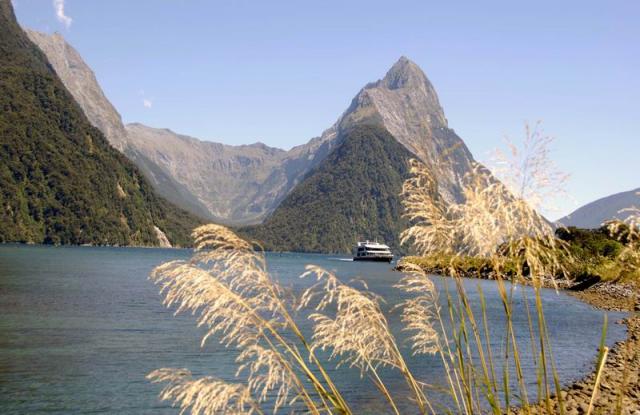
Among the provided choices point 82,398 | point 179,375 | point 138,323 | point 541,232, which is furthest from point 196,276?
point 138,323

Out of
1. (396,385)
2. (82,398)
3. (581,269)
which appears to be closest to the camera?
(82,398)

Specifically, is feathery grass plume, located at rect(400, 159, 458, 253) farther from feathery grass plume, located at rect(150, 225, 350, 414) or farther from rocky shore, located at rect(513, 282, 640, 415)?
rocky shore, located at rect(513, 282, 640, 415)

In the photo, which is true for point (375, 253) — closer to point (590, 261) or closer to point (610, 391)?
point (590, 261)

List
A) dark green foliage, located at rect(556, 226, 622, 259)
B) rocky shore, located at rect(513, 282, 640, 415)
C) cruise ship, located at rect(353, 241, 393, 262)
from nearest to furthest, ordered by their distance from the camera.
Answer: rocky shore, located at rect(513, 282, 640, 415), dark green foliage, located at rect(556, 226, 622, 259), cruise ship, located at rect(353, 241, 393, 262)

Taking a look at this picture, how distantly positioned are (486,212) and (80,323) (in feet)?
115

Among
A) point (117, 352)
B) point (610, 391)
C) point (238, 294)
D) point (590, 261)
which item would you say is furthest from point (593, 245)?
point (238, 294)

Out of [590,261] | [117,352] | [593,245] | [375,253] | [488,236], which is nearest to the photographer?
[488,236]

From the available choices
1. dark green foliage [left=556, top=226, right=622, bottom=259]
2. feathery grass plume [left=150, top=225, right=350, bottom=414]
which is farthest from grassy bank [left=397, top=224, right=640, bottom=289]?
feathery grass plume [left=150, top=225, right=350, bottom=414]

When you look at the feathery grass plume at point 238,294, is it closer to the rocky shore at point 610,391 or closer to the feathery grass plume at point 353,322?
the feathery grass plume at point 353,322

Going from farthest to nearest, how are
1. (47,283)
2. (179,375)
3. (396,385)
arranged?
1. (47,283)
2. (396,385)
3. (179,375)

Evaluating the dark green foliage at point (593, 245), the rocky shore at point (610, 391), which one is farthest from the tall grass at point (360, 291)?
the dark green foliage at point (593, 245)

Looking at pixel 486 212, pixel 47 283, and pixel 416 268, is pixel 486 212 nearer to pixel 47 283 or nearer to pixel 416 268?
pixel 416 268

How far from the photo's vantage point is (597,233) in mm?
86562

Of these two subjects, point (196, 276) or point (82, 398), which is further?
point (82, 398)
